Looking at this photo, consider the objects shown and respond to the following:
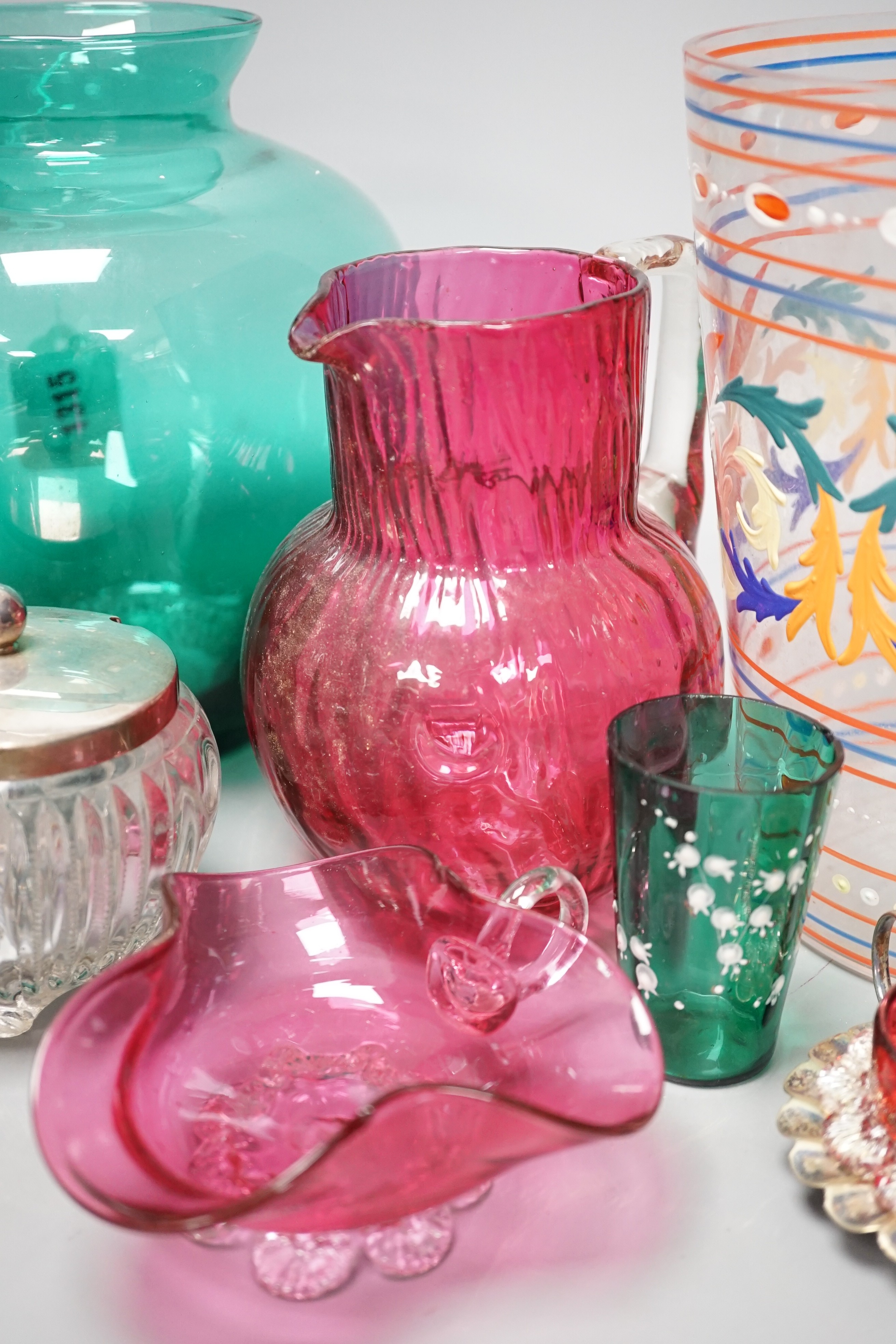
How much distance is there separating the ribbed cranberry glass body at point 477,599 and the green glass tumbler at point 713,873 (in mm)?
31

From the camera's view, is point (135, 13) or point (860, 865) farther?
point (135, 13)

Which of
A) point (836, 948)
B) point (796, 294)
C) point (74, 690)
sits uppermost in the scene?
point (796, 294)

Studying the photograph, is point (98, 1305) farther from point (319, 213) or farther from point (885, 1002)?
point (319, 213)

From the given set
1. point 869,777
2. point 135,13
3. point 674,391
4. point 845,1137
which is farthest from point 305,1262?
point 135,13

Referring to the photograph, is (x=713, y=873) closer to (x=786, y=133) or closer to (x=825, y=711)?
(x=825, y=711)

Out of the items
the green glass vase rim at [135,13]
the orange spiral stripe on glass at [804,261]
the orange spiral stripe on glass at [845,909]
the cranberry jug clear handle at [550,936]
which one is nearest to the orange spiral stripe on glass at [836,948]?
the orange spiral stripe on glass at [845,909]

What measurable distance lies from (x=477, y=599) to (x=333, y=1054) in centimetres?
15

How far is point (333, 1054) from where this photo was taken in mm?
465

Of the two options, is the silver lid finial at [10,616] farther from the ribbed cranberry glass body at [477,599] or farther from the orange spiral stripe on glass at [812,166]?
the orange spiral stripe on glass at [812,166]

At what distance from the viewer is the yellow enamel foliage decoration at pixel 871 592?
471 millimetres

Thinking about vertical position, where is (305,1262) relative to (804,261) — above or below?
below

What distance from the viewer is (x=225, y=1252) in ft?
1.32

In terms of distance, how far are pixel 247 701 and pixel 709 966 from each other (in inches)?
7.6

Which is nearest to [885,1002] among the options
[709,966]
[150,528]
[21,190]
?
[709,966]
